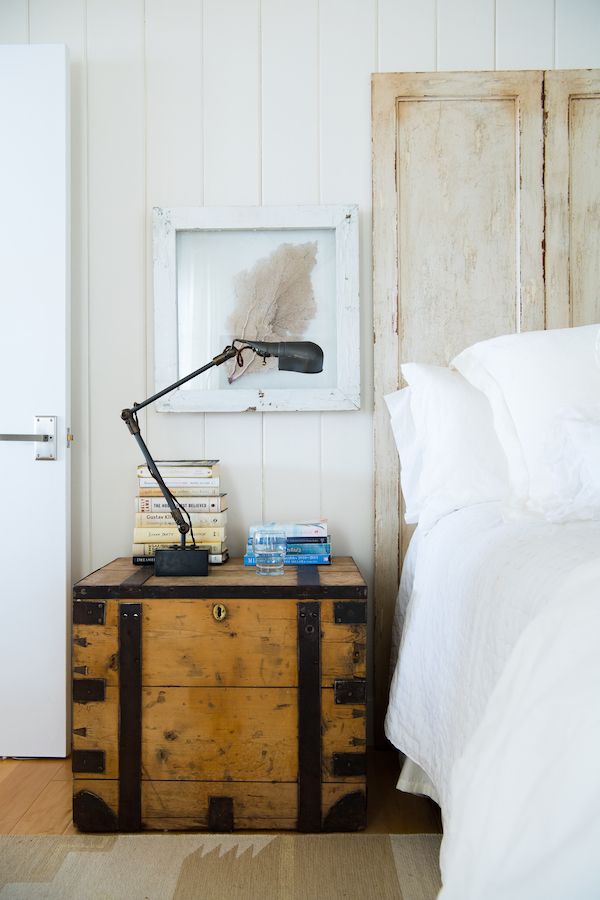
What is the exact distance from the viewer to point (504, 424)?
1644mm

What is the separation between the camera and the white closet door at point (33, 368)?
200cm

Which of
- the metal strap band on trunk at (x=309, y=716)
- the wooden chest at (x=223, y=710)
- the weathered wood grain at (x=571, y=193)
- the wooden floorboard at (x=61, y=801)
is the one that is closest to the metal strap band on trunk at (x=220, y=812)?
the wooden chest at (x=223, y=710)

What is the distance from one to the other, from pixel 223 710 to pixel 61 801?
565 millimetres

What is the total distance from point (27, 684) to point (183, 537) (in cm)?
77

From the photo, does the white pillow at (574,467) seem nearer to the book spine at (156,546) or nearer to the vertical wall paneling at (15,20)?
the book spine at (156,546)

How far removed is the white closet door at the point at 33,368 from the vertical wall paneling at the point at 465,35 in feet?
3.87

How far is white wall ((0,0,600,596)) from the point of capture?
2.07 m

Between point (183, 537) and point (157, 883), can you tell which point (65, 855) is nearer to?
point (157, 883)

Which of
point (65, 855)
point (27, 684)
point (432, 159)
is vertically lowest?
point (65, 855)

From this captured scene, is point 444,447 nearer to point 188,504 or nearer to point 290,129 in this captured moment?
point 188,504

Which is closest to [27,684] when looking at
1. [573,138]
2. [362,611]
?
[362,611]

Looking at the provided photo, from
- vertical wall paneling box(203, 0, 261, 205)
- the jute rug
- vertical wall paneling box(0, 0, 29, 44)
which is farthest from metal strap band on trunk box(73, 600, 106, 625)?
vertical wall paneling box(0, 0, 29, 44)

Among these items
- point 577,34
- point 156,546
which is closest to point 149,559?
point 156,546

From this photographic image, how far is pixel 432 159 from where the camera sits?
6.80 ft
